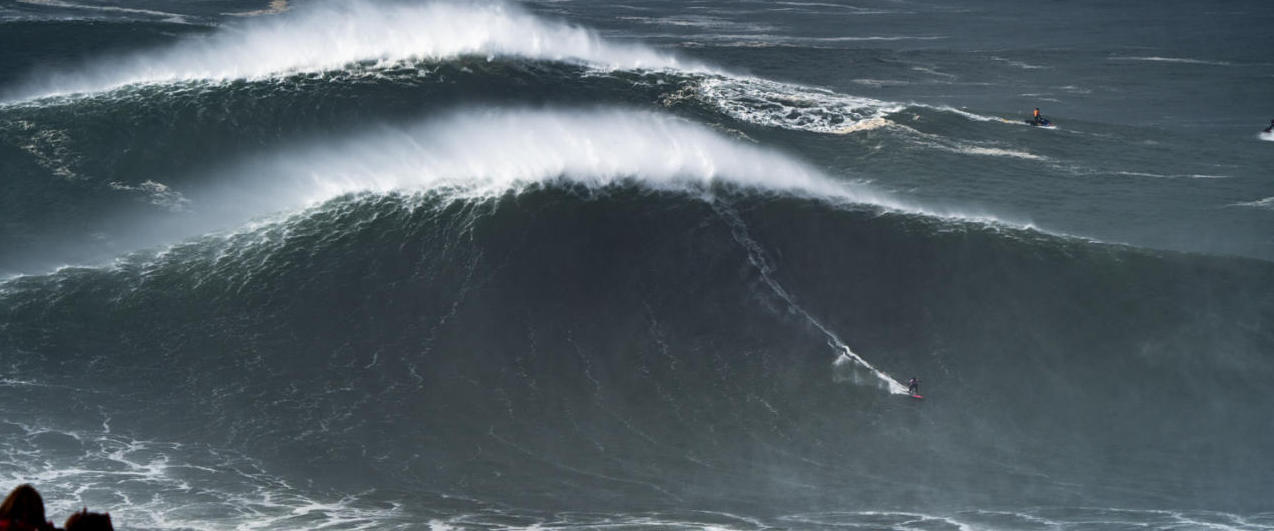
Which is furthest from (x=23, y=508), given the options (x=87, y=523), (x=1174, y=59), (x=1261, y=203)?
(x=1174, y=59)

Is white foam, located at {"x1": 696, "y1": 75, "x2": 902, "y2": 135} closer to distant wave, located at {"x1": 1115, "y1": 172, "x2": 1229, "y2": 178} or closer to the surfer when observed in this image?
the surfer

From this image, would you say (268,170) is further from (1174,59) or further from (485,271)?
(1174,59)

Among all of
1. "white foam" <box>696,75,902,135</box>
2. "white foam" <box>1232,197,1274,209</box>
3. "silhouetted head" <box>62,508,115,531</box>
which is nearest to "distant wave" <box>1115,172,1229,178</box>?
"white foam" <box>1232,197,1274,209</box>

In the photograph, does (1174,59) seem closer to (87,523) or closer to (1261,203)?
(1261,203)

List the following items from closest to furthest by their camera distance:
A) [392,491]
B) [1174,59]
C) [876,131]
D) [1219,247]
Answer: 1. [392,491]
2. [1219,247]
3. [876,131]
4. [1174,59]

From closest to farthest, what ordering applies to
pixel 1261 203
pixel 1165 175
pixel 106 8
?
pixel 1261 203 → pixel 1165 175 → pixel 106 8

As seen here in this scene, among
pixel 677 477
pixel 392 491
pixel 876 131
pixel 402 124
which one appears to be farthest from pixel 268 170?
pixel 876 131
